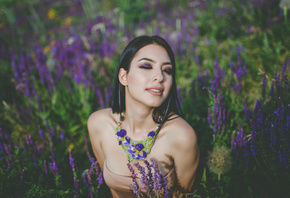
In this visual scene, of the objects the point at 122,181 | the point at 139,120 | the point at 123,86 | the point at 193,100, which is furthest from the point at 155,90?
the point at 193,100

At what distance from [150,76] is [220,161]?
1.06 meters

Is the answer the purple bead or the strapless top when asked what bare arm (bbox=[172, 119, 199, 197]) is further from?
the purple bead

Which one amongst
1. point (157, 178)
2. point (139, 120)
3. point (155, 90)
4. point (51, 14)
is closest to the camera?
point (157, 178)

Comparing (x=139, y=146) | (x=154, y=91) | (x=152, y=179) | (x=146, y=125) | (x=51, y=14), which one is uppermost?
(x=51, y=14)

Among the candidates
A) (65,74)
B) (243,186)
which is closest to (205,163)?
(243,186)

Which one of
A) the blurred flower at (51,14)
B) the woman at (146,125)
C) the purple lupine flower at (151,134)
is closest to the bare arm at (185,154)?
the woman at (146,125)

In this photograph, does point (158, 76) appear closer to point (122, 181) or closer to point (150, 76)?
point (150, 76)

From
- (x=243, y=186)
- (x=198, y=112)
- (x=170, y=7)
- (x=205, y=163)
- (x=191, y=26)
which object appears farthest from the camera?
(x=170, y=7)

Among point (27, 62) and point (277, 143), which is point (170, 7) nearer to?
point (27, 62)

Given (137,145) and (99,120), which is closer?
(137,145)

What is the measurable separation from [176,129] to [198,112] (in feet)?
→ 3.25

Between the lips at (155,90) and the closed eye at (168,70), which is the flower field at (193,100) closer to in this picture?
the closed eye at (168,70)

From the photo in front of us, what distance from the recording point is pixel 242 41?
3355 millimetres

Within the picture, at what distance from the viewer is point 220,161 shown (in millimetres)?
1727
